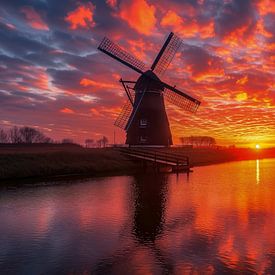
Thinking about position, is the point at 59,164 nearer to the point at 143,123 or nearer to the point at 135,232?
the point at 143,123

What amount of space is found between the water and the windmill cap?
2814cm

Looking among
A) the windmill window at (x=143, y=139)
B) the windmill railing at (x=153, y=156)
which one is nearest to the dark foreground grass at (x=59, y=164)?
the windmill railing at (x=153, y=156)

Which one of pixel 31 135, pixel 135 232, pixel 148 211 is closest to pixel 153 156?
pixel 148 211

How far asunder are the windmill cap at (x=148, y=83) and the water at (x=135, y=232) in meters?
28.1

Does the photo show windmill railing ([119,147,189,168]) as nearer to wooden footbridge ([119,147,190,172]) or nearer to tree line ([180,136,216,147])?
wooden footbridge ([119,147,190,172])

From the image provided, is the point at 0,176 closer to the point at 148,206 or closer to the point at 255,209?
the point at 148,206

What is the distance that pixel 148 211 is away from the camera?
19.2 meters

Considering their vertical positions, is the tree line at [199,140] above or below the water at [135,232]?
above

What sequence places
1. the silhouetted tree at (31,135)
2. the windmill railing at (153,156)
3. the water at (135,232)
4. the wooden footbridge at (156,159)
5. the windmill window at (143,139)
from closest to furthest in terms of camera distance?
the water at (135,232), the wooden footbridge at (156,159), the windmill railing at (153,156), the windmill window at (143,139), the silhouetted tree at (31,135)

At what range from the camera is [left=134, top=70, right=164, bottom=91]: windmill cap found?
2024 inches

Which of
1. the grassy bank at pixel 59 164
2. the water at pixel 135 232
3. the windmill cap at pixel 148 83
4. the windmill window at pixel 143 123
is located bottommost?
the water at pixel 135 232

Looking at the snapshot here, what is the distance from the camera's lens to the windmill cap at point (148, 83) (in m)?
51.4

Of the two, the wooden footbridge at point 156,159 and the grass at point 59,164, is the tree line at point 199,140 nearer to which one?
the wooden footbridge at point 156,159

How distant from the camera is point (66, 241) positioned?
13555mm
